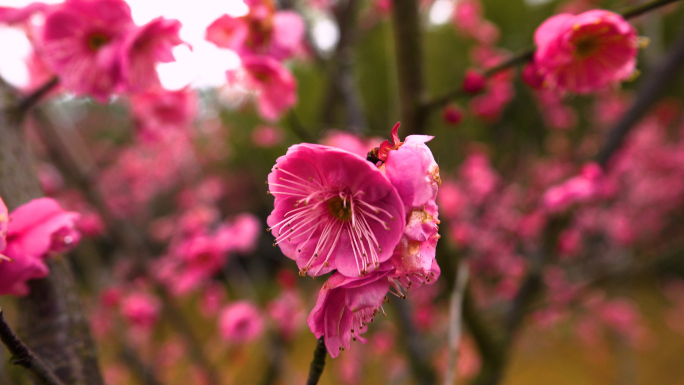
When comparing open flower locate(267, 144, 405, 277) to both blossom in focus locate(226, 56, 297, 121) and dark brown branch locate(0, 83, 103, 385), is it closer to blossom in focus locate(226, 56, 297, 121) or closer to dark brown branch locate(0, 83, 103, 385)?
dark brown branch locate(0, 83, 103, 385)

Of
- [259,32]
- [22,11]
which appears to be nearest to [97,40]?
[22,11]

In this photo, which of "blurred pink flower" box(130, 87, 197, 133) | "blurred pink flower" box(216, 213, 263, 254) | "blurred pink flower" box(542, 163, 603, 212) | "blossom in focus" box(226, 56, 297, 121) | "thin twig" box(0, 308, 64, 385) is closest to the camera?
"thin twig" box(0, 308, 64, 385)

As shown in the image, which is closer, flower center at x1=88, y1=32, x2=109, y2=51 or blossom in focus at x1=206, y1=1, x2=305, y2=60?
flower center at x1=88, y1=32, x2=109, y2=51

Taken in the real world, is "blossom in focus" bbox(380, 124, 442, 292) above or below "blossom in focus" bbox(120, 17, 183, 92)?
below

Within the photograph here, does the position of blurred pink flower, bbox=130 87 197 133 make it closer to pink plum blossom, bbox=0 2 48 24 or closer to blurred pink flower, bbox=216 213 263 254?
blurred pink flower, bbox=216 213 263 254

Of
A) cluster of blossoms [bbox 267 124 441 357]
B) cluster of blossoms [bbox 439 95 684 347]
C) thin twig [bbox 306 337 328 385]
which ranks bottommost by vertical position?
cluster of blossoms [bbox 439 95 684 347]

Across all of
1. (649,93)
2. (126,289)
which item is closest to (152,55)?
(649,93)

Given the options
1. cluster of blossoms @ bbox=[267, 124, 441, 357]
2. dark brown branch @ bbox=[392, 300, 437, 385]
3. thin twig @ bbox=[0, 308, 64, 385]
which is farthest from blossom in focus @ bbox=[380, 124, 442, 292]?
dark brown branch @ bbox=[392, 300, 437, 385]

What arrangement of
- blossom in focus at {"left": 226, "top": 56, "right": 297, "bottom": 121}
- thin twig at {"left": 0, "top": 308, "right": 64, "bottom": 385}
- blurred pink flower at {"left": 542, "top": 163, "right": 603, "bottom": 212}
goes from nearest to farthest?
thin twig at {"left": 0, "top": 308, "right": 64, "bottom": 385}, blossom in focus at {"left": 226, "top": 56, "right": 297, "bottom": 121}, blurred pink flower at {"left": 542, "top": 163, "right": 603, "bottom": 212}
